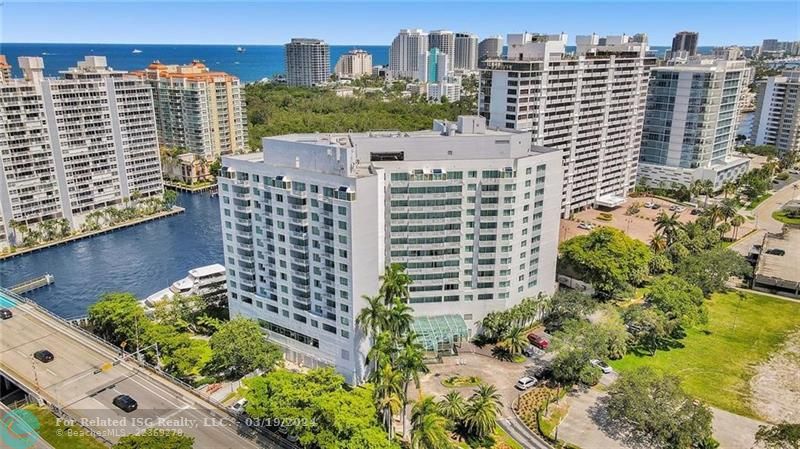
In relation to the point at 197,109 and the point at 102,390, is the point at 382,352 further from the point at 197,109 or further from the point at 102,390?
the point at 197,109

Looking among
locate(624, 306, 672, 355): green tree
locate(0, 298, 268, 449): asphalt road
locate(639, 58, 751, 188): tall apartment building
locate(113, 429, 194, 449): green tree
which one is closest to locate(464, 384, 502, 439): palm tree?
locate(0, 298, 268, 449): asphalt road

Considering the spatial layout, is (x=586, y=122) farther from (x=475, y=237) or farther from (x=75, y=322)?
(x=75, y=322)

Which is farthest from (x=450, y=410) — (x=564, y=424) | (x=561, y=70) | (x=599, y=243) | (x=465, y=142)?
(x=561, y=70)

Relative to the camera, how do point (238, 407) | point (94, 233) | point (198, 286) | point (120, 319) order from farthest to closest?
1. point (94, 233)
2. point (198, 286)
3. point (120, 319)
4. point (238, 407)

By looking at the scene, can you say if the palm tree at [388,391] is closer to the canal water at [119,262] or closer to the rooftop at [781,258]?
the canal water at [119,262]

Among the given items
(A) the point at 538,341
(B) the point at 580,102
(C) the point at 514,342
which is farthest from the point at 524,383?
(B) the point at 580,102

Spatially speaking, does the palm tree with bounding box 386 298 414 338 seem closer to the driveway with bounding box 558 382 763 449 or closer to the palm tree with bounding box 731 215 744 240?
the driveway with bounding box 558 382 763 449
